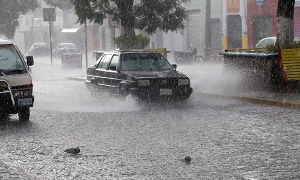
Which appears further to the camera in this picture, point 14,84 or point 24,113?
point 24,113

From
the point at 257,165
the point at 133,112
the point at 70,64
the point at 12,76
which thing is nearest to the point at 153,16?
the point at 70,64

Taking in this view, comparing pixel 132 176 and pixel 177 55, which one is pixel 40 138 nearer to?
pixel 132 176

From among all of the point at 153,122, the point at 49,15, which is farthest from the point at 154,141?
the point at 49,15

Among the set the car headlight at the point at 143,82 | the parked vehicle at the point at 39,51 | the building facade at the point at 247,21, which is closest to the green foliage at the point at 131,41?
the car headlight at the point at 143,82

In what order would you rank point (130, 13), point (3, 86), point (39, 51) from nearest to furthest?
point (3, 86) → point (130, 13) → point (39, 51)

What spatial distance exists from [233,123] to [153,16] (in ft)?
58.8

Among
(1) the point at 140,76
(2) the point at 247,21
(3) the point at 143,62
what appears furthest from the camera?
(2) the point at 247,21

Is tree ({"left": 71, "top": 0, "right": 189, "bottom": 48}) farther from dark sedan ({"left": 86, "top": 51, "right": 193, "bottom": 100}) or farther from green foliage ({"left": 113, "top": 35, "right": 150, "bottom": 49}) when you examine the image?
dark sedan ({"left": 86, "top": 51, "right": 193, "bottom": 100})

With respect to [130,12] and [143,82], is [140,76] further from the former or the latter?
[130,12]

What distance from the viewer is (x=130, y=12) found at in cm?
2944

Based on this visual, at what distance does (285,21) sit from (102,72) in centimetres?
516

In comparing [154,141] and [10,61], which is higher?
[10,61]

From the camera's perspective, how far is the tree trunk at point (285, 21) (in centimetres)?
1891

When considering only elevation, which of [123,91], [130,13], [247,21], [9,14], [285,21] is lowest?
[123,91]
